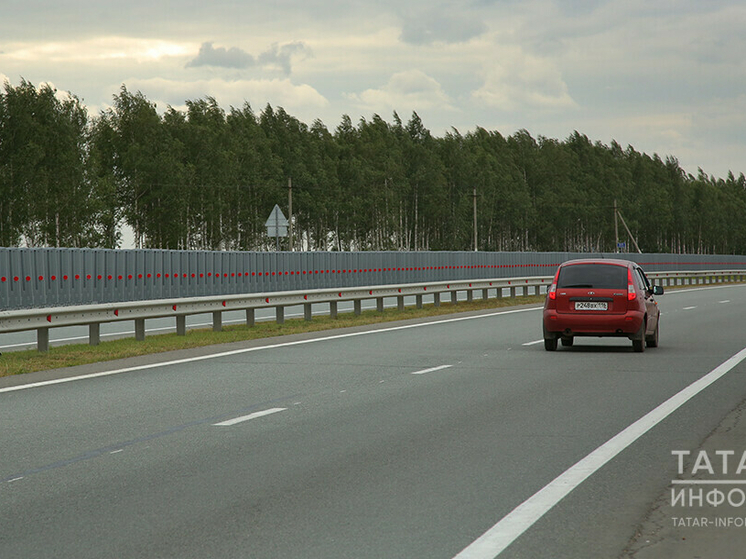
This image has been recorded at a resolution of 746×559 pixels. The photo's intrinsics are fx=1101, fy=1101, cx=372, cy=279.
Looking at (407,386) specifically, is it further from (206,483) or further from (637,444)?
(206,483)

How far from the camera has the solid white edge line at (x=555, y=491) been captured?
5199 mm

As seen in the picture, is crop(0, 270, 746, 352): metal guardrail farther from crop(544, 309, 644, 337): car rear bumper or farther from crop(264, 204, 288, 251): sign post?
crop(264, 204, 288, 251): sign post

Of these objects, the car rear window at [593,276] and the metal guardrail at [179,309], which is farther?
the car rear window at [593,276]

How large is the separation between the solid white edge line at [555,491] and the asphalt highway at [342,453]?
0.02 meters

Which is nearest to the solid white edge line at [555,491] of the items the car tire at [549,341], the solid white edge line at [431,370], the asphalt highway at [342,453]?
the asphalt highway at [342,453]

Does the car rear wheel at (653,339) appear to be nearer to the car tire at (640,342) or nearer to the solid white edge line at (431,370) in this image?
the car tire at (640,342)

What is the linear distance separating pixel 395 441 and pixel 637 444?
1800 millimetres

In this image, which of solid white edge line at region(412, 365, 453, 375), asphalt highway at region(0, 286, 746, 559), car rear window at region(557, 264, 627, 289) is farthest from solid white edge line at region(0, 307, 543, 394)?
car rear window at region(557, 264, 627, 289)

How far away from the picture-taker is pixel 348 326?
75.2 ft

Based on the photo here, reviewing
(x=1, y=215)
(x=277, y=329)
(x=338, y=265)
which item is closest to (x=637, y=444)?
(x=277, y=329)

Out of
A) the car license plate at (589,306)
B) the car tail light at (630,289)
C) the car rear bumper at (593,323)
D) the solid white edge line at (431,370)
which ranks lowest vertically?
the solid white edge line at (431,370)

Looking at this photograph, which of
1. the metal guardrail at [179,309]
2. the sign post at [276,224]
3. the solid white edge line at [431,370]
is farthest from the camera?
the sign post at [276,224]

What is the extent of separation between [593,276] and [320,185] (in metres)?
86.5

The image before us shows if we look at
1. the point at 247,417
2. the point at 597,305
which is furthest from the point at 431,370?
the point at 247,417
